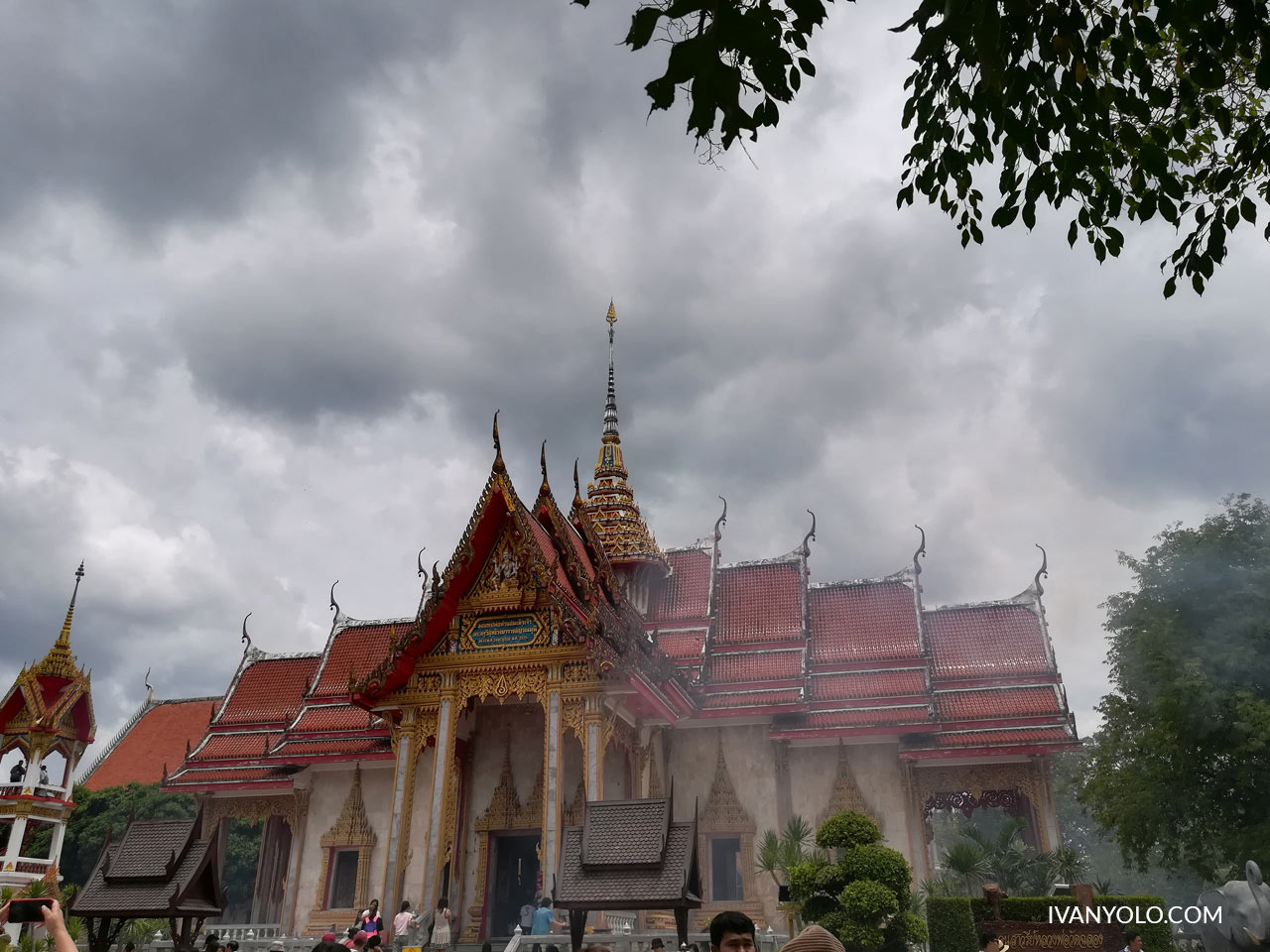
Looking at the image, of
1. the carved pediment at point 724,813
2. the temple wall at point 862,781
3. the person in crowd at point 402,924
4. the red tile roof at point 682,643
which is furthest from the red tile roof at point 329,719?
the temple wall at point 862,781

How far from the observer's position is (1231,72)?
18.5 feet

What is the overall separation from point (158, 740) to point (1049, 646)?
2286 cm

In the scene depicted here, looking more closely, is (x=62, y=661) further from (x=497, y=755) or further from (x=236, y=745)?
(x=497, y=755)

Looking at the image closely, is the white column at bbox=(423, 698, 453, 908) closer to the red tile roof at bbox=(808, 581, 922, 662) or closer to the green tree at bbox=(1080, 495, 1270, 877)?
the red tile roof at bbox=(808, 581, 922, 662)

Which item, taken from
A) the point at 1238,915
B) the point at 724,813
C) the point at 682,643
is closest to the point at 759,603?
the point at 682,643

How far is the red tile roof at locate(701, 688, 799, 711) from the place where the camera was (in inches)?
628

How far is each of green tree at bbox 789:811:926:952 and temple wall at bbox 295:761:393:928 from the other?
8735mm

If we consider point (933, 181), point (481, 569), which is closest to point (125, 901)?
point (481, 569)

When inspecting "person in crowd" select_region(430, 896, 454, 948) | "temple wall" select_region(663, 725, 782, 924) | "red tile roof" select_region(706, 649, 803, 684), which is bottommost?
"person in crowd" select_region(430, 896, 454, 948)

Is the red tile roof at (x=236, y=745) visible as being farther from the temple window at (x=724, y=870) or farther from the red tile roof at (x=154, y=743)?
the temple window at (x=724, y=870)

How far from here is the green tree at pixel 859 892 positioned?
9.95 metres

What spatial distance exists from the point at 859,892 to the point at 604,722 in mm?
4359

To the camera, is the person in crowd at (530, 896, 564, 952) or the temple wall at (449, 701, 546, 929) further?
the temple wall at (449, 701, 546, 929)

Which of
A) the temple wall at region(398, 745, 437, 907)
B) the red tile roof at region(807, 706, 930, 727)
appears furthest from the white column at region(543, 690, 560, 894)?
the red tile roof at region(807, 706, 930, 727)
